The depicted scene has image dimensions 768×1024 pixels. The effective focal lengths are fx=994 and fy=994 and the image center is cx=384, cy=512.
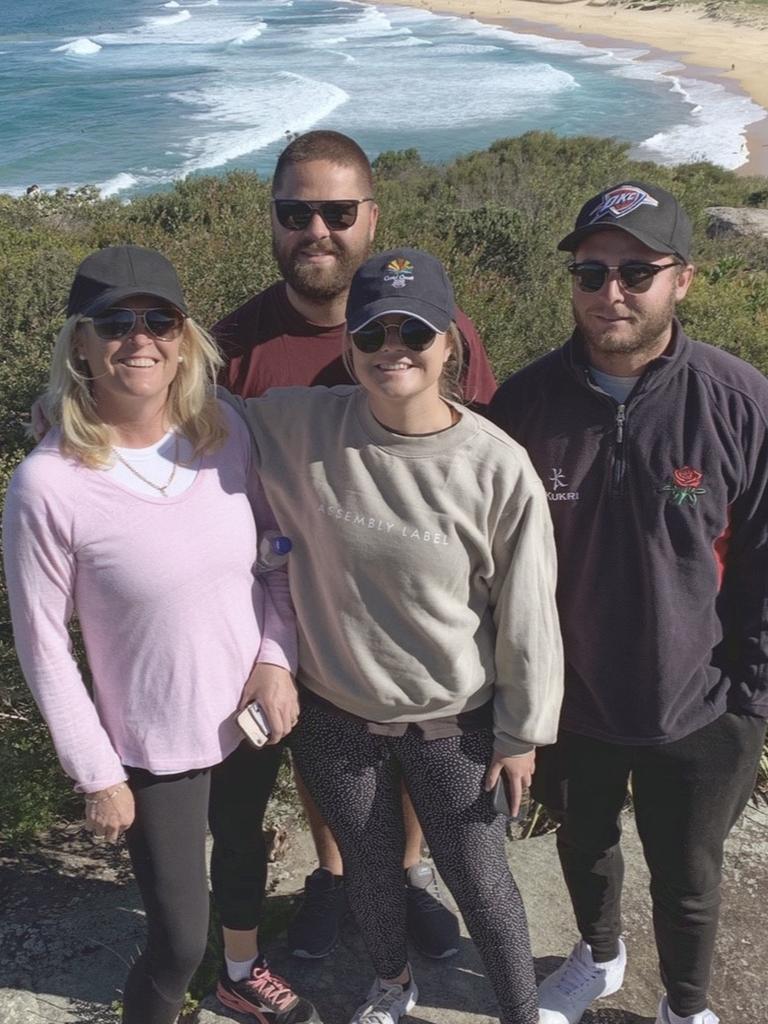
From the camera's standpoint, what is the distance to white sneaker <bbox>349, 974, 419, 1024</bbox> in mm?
2879

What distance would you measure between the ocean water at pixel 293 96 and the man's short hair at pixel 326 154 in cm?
2622

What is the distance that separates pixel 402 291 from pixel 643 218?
65cm

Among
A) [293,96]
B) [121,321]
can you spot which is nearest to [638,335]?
[121,321]

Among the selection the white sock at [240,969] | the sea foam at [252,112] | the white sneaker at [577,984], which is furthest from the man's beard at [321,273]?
the sea foam at [252,112]

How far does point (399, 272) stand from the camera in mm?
2328

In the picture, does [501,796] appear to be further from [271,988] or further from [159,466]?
[159,466]

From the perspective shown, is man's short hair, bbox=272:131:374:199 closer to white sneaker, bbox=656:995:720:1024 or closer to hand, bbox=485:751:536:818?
hand, bbox=485:751:536:818

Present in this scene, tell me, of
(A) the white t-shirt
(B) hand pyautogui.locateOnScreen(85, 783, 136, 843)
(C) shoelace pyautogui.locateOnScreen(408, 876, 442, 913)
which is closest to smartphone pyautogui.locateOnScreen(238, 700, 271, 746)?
(B) hand pyautogui.locateOnScreen(85, 783, 136, 843)

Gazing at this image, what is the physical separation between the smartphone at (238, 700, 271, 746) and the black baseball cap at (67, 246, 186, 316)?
40.0 inches

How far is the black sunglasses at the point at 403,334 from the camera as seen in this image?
7.57 feet

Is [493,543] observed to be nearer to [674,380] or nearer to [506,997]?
[674,380]

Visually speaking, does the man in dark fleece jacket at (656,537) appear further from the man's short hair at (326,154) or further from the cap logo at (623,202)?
the man's short hair at (326,154)

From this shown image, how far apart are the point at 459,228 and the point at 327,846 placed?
8802 mm

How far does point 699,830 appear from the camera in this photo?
8.74 ft
